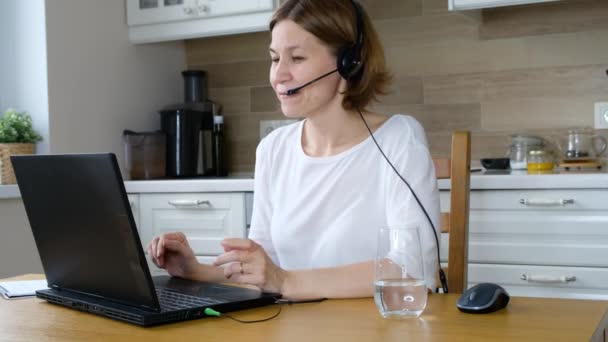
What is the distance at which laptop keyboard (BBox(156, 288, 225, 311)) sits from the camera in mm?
1161

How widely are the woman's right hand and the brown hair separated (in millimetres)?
473

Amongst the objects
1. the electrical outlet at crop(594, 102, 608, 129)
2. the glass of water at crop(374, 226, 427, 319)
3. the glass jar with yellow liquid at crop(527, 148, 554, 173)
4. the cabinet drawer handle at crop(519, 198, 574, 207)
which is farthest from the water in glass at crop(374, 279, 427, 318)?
the electrical outlet at crop(594, 102, 608, 129)

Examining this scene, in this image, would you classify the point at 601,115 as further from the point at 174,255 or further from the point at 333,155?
the point at 174,255

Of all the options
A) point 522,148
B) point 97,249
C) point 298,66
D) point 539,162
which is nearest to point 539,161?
point 539,162

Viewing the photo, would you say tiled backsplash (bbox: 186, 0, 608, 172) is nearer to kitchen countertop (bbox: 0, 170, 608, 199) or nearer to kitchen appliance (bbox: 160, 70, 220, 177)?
kitchen countertop (bbox: 0, 170, 608, 199)

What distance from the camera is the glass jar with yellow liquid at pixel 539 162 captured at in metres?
2.63

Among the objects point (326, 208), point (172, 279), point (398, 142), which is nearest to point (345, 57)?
point (398, 142)

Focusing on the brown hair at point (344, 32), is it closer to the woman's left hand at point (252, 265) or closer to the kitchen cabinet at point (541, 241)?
the woman's left hand at point (252, 265)

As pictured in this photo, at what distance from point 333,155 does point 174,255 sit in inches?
16.6

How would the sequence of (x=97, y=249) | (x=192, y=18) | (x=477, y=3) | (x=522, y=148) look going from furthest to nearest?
(x=192, y=18)
(x=522, y=148)
(x=477, y=3)
(x=97, y=249)

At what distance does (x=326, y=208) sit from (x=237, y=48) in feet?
6.27

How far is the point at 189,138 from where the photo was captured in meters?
3.23

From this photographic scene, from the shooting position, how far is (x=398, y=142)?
1.63 m

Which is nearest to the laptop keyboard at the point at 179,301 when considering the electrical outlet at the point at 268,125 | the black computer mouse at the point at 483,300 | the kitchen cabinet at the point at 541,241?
the black computer mouse at the point at 483,300
